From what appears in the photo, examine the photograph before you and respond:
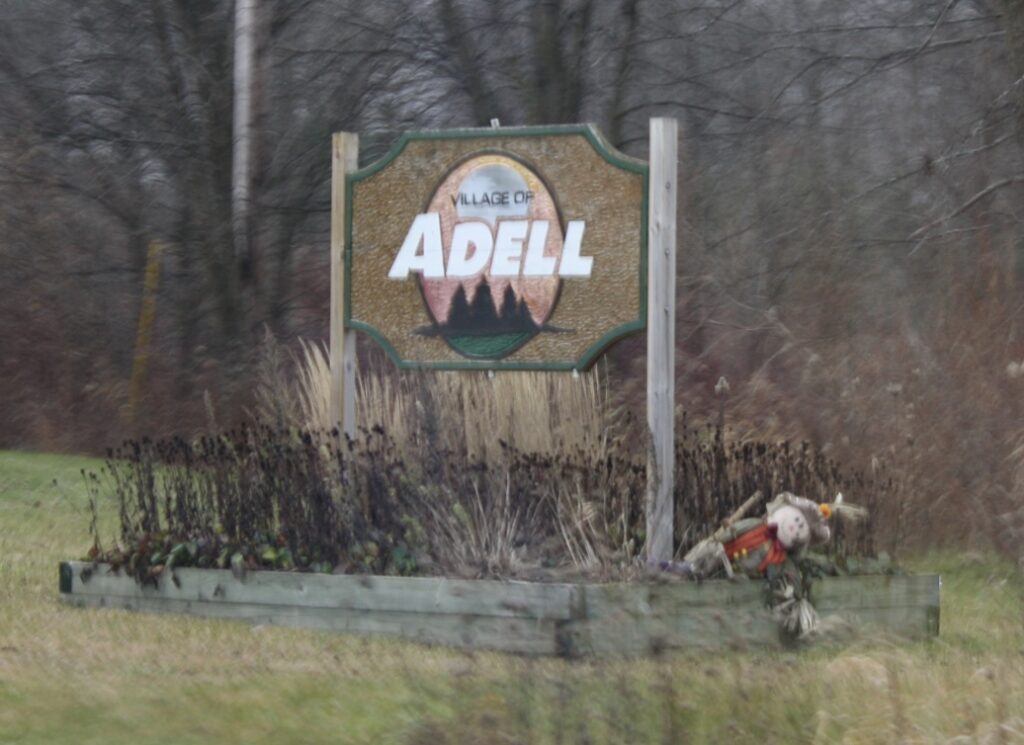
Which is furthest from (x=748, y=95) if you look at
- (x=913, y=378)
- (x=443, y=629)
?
(x=443, y=629)

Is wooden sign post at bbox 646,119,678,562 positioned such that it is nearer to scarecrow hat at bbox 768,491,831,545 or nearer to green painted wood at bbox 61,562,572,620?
scarecrow hat at bbox 768,491,831,545

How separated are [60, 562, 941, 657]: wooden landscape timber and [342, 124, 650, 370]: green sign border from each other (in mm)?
1434

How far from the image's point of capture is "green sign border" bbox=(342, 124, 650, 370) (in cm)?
966

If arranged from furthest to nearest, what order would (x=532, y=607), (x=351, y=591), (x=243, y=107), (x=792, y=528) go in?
(x=243, y=107) < (x=351, y=591) < (x=792, y=528) < (x=532, y=607)

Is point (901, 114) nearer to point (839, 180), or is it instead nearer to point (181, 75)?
point (839, 180)

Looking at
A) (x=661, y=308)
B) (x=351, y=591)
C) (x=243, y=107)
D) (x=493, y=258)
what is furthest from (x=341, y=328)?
(x=243, y=107)

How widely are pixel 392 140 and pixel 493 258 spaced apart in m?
11.0

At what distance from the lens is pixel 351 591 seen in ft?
30.3

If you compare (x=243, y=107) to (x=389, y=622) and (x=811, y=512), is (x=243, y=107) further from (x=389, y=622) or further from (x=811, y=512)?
(x=811, y=512)

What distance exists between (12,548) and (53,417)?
11281mm

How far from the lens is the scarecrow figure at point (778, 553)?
29.6 ft

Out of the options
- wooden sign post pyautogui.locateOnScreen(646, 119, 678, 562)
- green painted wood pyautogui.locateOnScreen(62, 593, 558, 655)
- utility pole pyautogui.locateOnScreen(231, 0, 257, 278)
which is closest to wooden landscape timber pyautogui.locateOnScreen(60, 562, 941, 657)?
green painted wood pyautogui.locateOnScreen(62, 593, 558, 655)

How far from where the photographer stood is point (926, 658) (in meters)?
8.59

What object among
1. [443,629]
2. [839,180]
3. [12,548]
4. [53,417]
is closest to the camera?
[443,629]
